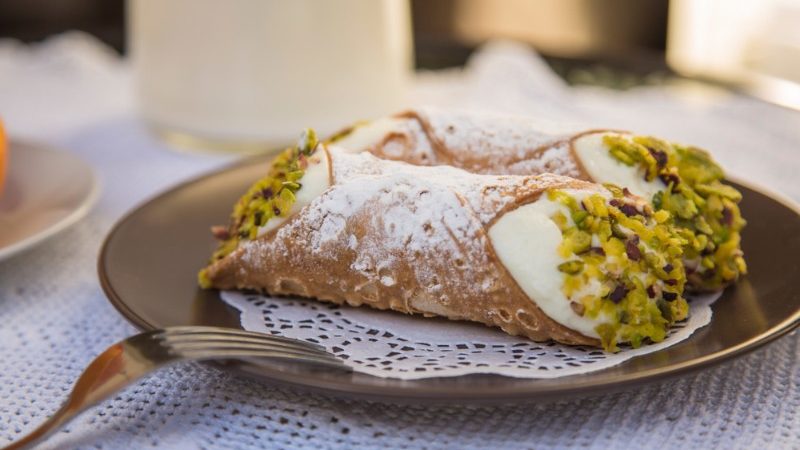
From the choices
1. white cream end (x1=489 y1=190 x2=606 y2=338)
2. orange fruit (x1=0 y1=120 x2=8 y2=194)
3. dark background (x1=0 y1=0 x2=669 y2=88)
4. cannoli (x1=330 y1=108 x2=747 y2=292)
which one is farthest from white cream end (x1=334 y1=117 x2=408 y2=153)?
dark background (x1=0 y1=0 x2=669 y2=88)

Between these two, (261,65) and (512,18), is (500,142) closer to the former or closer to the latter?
(261,65)

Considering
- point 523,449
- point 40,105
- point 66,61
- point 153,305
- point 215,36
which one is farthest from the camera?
point 66,61

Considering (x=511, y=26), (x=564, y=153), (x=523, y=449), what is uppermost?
(x=564, y=153)

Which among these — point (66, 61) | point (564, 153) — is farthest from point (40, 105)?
point (564, 153)

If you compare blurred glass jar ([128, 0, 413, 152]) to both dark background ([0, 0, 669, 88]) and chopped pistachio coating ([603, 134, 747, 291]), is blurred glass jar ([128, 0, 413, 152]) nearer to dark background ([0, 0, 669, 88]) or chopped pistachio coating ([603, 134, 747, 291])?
chopped pistachio coating ([603, 134, 747, 291])

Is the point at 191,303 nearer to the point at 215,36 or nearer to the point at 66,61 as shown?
the point at 215,36

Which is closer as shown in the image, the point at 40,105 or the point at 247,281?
the point at 247,281
